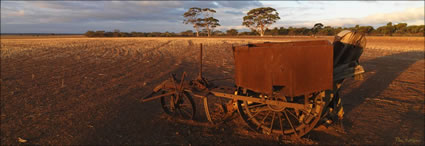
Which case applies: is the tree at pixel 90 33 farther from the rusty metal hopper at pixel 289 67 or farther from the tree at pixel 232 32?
the rusty metal hopper at pixel 289 67

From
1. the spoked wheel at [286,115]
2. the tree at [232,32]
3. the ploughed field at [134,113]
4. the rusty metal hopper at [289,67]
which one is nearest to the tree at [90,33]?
the tree at [232,32]

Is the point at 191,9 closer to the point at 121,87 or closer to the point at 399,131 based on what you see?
the point at 121,87

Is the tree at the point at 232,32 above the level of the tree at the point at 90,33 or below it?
above

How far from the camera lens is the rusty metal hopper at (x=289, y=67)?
4328 millimetres

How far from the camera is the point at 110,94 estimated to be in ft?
27.8

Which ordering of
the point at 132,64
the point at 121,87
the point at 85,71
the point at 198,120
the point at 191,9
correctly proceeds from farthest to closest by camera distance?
the point at 191,9 → the point at 132,64 → the point at 85,71 → the point at 121,87 → the point at 198,120

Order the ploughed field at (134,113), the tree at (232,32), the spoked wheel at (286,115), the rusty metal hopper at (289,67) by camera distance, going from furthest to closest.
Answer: the tree at (232,32)
the ploughed field at (134,113)
the spoked wheel at (286,115)
the rusty metal hopper at (289,67)

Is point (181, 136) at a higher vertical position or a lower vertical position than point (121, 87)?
lower

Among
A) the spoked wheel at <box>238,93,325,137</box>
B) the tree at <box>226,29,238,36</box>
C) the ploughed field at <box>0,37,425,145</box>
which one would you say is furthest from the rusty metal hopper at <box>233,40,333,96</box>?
the tree at <box>226,29,238,36</box>

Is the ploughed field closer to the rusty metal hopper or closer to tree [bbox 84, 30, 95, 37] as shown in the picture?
the rusty metal hopper

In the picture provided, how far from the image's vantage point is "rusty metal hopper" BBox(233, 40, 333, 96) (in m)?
4.33

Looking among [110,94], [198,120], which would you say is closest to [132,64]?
[110,94]

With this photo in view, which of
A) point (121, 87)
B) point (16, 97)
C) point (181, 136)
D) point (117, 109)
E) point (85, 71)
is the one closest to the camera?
point (181, 136)

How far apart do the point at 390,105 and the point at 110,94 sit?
31.0 feet
